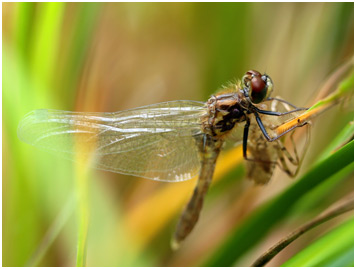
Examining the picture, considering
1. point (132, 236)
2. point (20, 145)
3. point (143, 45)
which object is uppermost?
point (143, 45)

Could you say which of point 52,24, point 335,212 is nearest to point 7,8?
point 52,24

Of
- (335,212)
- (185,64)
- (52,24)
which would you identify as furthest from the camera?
(185,64)

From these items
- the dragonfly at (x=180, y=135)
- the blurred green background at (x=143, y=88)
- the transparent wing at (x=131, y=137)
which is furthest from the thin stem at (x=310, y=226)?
the transparent wing at (x=131, y=137)

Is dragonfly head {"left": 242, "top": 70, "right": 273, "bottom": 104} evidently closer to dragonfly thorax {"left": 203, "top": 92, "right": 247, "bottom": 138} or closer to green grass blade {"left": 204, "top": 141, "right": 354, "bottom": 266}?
dragonfly thorax {"left": 203, "top": 92, "right": 247, "bottom": 138}

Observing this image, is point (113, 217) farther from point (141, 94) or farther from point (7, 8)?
point (7, 8)

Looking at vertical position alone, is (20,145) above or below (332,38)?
below

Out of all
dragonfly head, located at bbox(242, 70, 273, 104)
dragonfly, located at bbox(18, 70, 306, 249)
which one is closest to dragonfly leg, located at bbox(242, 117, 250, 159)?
dragonfly, located at bbox(18, 70, 306, 249)

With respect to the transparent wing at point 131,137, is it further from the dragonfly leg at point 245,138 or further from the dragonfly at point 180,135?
the dragonfly leg at point 245,138

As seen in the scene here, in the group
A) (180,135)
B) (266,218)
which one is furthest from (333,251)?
(180,135)
